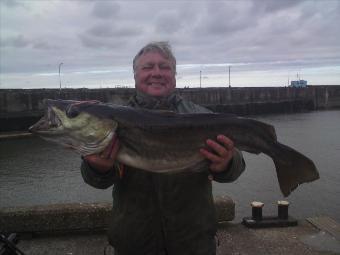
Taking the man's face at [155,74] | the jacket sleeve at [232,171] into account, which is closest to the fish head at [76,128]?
the man's face at [155,74]

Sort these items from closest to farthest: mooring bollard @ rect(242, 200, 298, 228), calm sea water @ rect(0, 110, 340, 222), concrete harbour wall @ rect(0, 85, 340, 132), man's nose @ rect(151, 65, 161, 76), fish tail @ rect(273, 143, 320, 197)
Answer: man's nose @ rect(151, 65, 161, 76) < fish tail @ rect(273, 143, 320, 197) < mooring bollard @ rect(242, 200, 298, 228) < calm sea water @ rect(0, 110, 340, 222) < concrete harbour wall @ rect(0, 85, 340, 132)

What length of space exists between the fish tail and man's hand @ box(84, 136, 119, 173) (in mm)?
1556

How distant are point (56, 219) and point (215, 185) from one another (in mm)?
11442

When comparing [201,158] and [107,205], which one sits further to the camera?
[107,205]

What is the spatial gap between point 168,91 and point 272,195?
1411 centimetres

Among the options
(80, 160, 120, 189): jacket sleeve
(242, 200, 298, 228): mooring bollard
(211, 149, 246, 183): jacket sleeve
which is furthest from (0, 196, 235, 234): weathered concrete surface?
(211, 149, 246, 183): jacket sleeve

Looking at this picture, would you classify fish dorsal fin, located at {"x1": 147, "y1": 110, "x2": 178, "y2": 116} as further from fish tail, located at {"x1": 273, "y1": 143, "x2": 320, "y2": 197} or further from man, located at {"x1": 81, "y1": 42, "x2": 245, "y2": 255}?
fish tail, located at {"x1": 273, "y1": 143, "x2": 320, "y2": 197}

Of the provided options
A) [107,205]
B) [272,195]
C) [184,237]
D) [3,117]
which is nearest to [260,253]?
[107,205]

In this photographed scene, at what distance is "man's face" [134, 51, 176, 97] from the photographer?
3721 mm

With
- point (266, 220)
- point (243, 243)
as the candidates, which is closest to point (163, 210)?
point (243, 243)

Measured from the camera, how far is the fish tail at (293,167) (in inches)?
152

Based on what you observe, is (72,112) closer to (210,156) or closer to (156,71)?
(156,71)

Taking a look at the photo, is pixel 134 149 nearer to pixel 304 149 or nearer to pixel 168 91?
pixel 168 91

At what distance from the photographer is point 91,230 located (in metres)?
7.60
